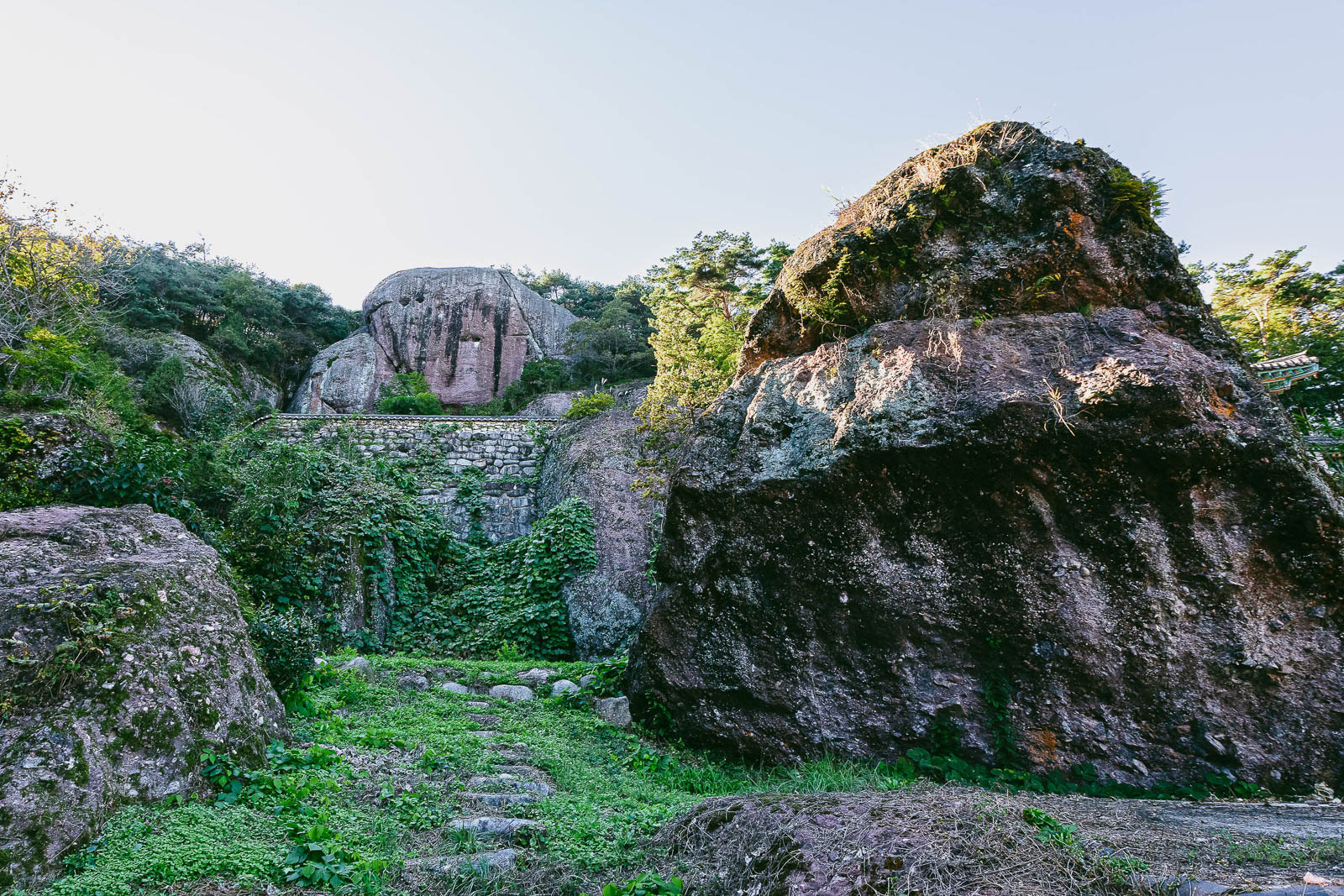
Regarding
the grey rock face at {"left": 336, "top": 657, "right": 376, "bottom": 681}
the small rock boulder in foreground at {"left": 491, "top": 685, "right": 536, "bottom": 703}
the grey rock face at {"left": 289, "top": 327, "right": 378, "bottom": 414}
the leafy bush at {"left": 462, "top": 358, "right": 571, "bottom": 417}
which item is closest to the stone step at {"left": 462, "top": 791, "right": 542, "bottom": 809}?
the small rock boulder in foreground at {"left": 491, "top": 685, "right": 536, "bottom": 703}

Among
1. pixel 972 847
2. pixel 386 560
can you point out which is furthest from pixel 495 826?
pixel 386 560

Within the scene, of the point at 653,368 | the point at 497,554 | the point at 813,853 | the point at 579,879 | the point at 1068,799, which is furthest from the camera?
the point at 653,368

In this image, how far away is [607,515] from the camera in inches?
451

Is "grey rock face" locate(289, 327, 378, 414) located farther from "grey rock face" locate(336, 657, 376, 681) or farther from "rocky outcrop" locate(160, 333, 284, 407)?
"grey rock face" locate(336, 657, 376, 681)

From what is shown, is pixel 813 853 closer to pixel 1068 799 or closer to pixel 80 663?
pixel 1068 799

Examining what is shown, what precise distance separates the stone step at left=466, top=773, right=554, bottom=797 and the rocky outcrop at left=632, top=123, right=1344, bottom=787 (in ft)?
4.79

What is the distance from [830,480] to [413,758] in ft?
12.2

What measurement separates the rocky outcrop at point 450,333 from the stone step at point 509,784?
2330 cm

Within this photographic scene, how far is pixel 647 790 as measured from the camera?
4402 millimetres

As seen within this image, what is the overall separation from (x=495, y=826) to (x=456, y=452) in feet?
37.6

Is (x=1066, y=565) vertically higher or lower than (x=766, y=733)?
higher

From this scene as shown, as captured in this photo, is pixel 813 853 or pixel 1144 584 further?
pixel 1144 584

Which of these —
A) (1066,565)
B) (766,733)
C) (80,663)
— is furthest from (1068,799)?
(80,663)

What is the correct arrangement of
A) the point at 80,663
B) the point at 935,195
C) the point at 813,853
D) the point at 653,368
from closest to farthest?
the point at 813,853, the point at 80,663, the point at 935,195, the point at 653,368
